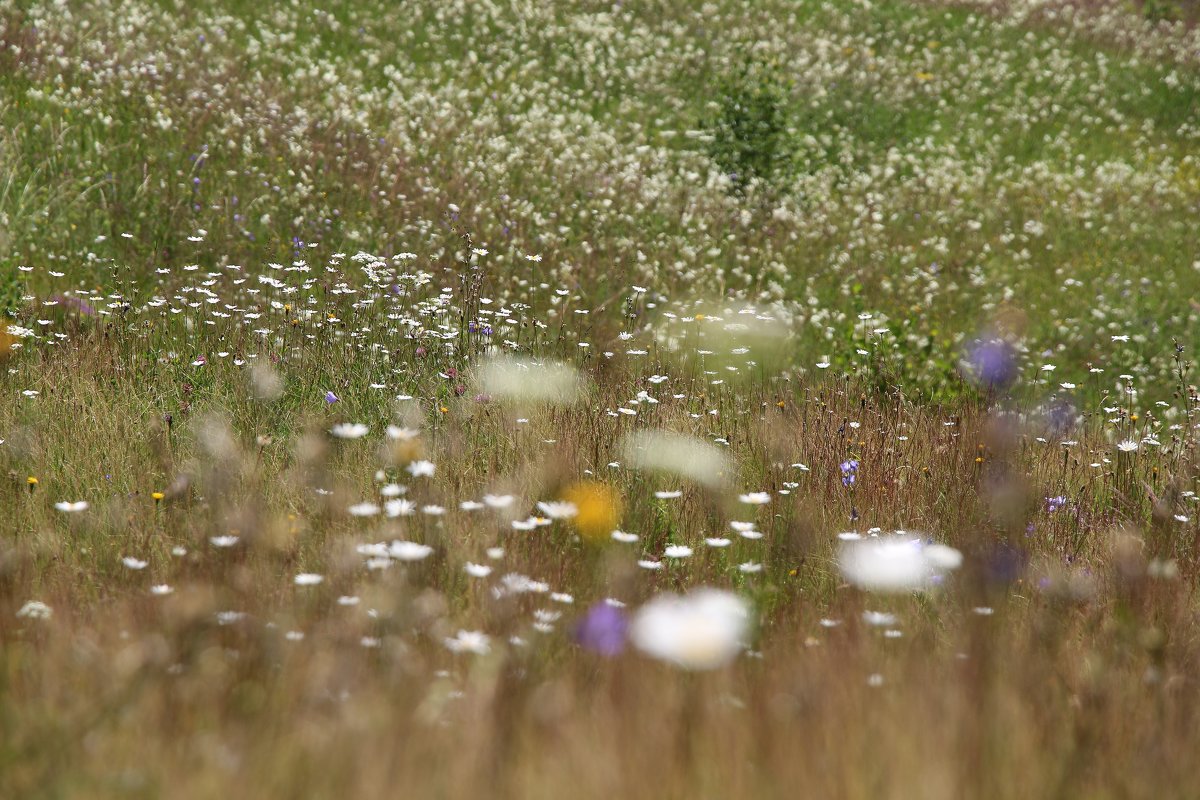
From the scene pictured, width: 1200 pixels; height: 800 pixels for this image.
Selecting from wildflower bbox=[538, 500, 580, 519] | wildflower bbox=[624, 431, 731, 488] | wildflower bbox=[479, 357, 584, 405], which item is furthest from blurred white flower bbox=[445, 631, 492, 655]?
wildflower bbox=[479, 357, 584, 405]

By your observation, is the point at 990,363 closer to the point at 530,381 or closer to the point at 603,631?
the point at 530,381

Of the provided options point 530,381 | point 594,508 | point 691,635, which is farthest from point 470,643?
point 530,381

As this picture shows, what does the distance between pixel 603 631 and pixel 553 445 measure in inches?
70.7

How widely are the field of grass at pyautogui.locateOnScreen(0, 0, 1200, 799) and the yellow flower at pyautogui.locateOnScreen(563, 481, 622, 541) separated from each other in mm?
20

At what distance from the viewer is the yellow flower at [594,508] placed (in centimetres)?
311

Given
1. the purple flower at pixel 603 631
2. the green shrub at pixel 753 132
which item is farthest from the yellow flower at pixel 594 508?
the green shrub at pixel 753 132

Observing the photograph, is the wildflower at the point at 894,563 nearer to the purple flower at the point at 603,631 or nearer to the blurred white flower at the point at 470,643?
the purple flower at the point at 603,631

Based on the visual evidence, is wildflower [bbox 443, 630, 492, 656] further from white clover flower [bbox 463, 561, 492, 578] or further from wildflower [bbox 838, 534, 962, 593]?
wildflower [bbox 838, 534, 962, 593]

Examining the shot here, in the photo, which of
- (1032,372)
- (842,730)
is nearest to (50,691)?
(842,730)

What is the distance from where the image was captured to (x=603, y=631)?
2178mm

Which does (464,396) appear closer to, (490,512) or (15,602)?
(490,512)

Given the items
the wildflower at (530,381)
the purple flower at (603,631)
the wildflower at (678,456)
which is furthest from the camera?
the wildflower at (530,381)

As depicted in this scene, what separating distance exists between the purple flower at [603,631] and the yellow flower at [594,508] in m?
0.68

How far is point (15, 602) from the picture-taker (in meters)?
2.40
